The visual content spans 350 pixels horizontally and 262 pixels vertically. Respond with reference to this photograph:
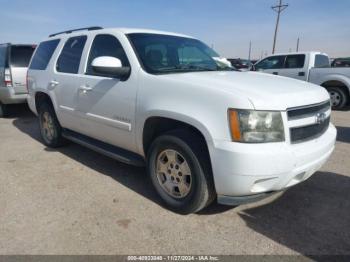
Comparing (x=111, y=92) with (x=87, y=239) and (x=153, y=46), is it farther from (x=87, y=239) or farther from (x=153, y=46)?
(x=87, y=239)

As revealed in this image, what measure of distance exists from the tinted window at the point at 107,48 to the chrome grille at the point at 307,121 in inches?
74.7

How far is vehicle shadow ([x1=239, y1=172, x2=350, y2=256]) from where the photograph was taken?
2672 mm

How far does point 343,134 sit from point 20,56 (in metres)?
7.93

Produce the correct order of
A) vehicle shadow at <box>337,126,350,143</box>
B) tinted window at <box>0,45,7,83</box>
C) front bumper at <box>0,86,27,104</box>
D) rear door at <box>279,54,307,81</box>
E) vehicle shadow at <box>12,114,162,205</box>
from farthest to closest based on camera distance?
rear door at <box>279,54,307,81</box> < tinted window at <box>0,45,7,83</box> < front bumper at <box>0,86,27,104</box> < vehicle shadow at <box>337,126,350,143</box> < vehicle shadow at <box>12,114,162,205</box>

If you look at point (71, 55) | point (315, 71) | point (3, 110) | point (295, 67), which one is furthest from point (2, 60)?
point (315, 71)

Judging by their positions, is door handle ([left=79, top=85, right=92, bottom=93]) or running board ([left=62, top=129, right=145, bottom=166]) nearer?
running board ([left=62, top=129, right=145, bottom=166])

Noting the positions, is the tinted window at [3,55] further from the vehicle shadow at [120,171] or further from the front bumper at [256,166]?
the front bumper at [256,166]

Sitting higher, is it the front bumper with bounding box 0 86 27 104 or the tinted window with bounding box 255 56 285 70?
the tinted window with bounding box 255 56 285 70

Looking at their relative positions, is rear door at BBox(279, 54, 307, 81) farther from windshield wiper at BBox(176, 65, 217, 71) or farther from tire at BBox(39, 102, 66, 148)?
tire at BBox(39, 102, 66, 148)

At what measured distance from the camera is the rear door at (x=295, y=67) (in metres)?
10.2

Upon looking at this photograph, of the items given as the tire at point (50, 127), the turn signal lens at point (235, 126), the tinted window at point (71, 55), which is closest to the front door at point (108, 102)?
the tinted window at point (71, 55)

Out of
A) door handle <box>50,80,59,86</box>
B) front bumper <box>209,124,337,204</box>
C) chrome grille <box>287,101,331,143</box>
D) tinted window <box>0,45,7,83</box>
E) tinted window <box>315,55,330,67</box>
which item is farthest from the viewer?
tinted window <box>315,55,330,67</box>

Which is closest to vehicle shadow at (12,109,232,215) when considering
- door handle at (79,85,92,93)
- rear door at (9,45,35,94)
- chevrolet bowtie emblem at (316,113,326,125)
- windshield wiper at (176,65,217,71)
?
door handle at (79,85,92,93)

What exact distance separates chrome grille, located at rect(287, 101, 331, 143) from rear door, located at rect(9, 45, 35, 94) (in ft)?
23.5
